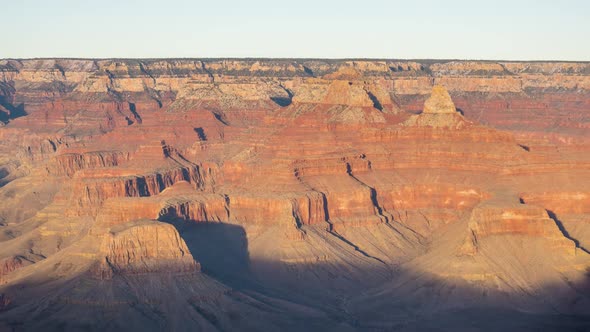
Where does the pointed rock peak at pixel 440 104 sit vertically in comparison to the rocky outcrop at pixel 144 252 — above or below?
above

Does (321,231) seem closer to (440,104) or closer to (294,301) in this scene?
(294,301)

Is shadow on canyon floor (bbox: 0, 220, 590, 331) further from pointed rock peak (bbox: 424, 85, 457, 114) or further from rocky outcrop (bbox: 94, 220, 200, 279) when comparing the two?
pointed rock peak (bbox: 424, 85, 457, 114)

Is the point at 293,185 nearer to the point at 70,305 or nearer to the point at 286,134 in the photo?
the point at 286,134

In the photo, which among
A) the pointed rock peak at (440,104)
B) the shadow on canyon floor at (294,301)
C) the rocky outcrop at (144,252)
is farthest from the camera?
the pointed rock peak at (440,104)

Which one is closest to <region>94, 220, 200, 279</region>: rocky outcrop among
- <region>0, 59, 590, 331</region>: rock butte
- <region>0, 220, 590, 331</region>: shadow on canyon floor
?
<region>0, 59, 590, 331</region>: rock butte

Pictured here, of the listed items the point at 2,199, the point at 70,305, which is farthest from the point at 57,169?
the point at 70,305

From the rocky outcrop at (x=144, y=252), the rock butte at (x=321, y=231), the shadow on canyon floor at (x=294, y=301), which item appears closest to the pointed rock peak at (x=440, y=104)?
the rock butte at (x=321, y=231)

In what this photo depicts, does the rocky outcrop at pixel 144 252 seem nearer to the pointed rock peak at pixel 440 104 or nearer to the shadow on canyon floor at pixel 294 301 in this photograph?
the shadow on canyon floor at pixel 294 301

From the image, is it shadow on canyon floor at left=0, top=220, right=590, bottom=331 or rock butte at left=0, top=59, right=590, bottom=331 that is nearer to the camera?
shadow on canyon floor at left=0, top=220, right=590, bottom=331
